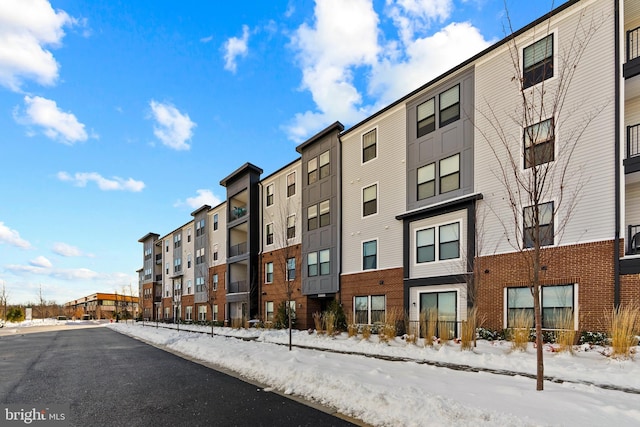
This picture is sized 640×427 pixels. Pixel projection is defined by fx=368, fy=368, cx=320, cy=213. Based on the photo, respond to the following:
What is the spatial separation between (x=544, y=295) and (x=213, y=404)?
38.8 feet

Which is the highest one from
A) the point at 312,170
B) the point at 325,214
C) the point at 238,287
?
the point at 312,170

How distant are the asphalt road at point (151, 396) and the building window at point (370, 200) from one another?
11.9 meters

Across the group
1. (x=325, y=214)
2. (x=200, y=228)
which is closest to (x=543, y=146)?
(x=325, y=214)

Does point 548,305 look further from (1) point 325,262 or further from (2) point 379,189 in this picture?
(1) point 325,262

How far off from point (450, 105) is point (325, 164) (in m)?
8.98

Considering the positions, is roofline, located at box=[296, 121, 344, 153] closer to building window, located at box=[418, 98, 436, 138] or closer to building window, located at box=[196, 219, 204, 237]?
building window, located at box=[418, 98, 436, 138]

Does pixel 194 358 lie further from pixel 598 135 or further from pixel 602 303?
pixel 598 135

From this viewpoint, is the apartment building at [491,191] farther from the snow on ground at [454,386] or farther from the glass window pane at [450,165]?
the snow on ground at [454,386]

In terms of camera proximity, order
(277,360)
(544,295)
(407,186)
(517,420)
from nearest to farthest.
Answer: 1. (517,420)
2. (277,360)
3. (544,295)
4. (407,186)

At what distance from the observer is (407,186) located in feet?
60.3

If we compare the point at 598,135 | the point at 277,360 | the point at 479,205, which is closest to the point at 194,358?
the point at 277,360

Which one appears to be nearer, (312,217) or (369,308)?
(369,308)

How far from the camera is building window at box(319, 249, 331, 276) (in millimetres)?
22562

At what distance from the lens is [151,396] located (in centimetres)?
773
